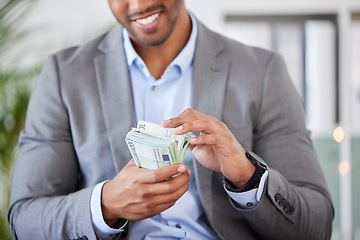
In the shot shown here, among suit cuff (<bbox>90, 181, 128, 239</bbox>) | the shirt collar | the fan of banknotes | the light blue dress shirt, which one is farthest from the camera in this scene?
the shirt collar

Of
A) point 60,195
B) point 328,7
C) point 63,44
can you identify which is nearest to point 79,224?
point 60,195

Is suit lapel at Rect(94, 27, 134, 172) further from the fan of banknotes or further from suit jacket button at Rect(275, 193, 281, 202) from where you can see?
suit jacket button at Rect(275, 193, 281, 202)

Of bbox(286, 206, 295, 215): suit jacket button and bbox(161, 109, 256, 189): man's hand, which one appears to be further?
bbox(286, 206, 295, 215): suit jacket button

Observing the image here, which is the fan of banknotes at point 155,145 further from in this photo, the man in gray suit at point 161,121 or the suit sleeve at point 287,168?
the suit sleeve at point 287,168

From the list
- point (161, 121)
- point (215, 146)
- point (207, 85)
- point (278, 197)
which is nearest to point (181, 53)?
point (207, 85)

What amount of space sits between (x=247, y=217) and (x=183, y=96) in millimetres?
390

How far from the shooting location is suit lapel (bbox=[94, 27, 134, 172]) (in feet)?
4.14

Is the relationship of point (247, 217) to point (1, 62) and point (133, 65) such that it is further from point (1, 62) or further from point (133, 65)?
point (1, 62)

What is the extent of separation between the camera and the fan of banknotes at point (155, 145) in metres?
0.94

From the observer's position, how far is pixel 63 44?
2.21 m

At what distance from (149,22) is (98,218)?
561 millimetres

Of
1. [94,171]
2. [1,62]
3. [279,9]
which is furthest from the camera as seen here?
[279,9]

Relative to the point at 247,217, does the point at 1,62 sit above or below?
above

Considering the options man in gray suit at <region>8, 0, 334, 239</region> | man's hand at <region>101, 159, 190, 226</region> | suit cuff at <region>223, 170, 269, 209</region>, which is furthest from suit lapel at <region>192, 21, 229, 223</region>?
man's hand at <region>101, 159, 190, 226</region>
